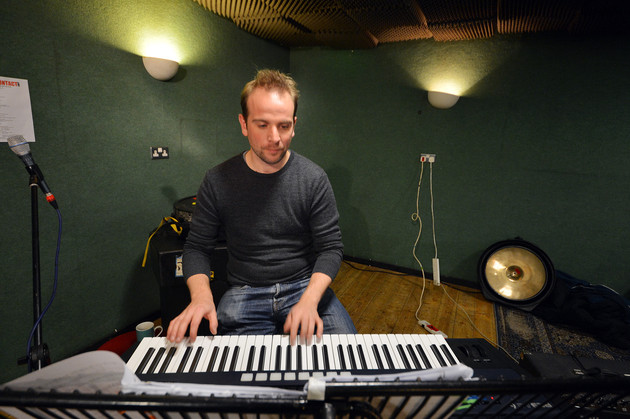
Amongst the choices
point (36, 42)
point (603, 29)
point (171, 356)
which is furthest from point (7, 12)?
point (603, 29)

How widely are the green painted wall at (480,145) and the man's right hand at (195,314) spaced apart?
276 centimetres

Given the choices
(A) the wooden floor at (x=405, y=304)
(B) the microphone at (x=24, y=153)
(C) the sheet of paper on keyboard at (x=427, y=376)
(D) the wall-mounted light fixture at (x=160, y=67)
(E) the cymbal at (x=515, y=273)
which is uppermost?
(D) the wall-mounted light fixture at (x=160, y=67)

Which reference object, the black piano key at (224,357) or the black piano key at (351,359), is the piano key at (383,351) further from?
the black piano key at (224,357)

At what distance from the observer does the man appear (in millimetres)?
1241

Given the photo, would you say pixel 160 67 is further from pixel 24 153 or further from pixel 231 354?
pixel 231 354

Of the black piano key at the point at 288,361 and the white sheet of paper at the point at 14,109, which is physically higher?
the white sheet of paper at the point at 14,109

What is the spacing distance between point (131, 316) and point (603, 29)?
4432 millimetres

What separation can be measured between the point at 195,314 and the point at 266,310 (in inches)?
15.3

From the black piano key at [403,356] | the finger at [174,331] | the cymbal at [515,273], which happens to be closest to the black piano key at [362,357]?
the black piano key at [403,356]

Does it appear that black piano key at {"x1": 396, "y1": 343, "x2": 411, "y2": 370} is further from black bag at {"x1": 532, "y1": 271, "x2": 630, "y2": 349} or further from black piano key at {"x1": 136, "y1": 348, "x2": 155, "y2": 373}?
black bag at {"x1": 532, "y1": 271, "x2": 630, "y2": 349}

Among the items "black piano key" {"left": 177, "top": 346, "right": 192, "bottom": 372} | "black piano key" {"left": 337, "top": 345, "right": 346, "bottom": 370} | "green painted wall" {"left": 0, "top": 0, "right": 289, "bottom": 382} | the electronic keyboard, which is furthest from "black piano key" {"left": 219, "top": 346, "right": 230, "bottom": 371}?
"green painted wall" {"left": 0, "top": 0, "right": 289, "bottom": 382}

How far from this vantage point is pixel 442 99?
114 inches

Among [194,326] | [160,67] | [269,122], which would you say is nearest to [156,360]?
[194,326]

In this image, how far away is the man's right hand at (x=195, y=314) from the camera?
2.97 ft
